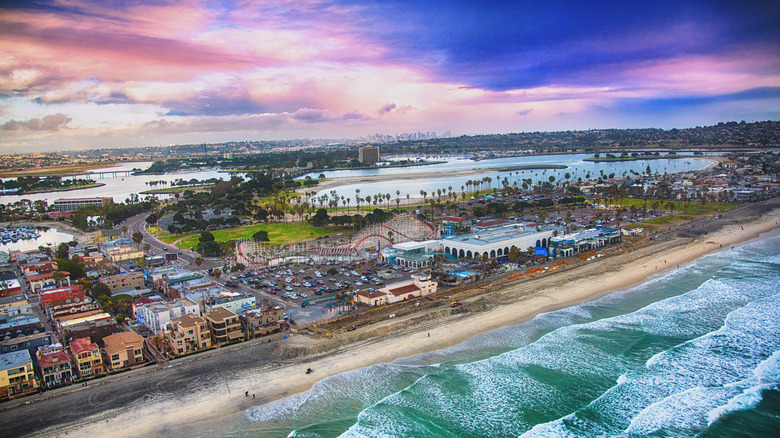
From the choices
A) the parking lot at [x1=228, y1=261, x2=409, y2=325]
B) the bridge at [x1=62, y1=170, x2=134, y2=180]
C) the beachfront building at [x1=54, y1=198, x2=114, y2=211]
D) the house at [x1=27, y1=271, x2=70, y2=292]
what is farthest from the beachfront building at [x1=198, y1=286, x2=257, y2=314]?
the bridge at [x1=62, y1=170, x2=134, y2=180]

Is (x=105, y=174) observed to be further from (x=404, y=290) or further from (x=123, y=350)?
(x=123, y=350)

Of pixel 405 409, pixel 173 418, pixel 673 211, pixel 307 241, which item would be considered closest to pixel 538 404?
pixel 405 409

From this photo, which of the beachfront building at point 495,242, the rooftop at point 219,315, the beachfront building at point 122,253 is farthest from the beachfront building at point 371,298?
the beachfront building at point 122,253

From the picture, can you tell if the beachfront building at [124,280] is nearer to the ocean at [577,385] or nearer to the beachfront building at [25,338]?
the beachfront building at [25,338]

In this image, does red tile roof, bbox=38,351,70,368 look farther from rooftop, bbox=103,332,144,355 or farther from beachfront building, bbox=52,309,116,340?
beachfront building, bbox=52,309,116,340

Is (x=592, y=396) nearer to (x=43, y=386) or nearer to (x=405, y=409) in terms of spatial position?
(x=405, y=409)
